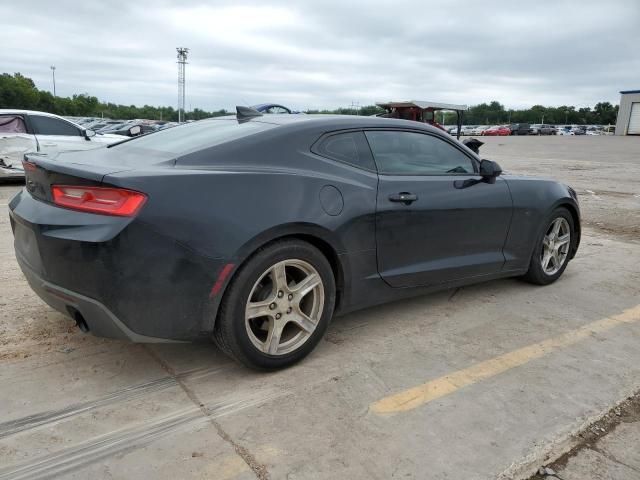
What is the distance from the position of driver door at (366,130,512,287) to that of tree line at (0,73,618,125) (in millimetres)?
50900

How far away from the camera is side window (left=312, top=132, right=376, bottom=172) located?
10.8ft

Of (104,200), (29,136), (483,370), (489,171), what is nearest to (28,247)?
(104,200)

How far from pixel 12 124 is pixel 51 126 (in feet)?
2.14

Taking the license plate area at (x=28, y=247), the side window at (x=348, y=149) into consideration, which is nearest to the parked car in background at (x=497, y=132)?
the side window at (x=348, y=149)

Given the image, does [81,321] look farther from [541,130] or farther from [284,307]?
[541,130]

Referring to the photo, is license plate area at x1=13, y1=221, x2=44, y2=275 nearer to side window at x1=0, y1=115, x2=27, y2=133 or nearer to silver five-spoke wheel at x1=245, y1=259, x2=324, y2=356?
silver five-spoke wheel at x1=245, y1=259, x2=324, y2=356

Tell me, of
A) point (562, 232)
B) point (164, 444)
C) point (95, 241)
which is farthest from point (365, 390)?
point (562, 232)

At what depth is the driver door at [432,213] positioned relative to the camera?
11.3 ft

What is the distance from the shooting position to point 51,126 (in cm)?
1041

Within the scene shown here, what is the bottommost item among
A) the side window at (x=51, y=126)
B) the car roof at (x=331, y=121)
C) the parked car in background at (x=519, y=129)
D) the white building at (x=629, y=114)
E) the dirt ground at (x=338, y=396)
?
the dirt ground at (x=338, y=396)

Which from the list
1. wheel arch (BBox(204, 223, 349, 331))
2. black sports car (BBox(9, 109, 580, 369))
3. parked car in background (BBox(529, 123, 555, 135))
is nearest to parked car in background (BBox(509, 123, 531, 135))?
parked car in background (BBox(529, 123, 555, 135))

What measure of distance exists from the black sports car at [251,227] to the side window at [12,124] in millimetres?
7874

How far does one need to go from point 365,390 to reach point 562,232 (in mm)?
2954

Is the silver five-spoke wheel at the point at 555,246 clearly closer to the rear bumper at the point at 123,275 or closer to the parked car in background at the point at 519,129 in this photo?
the rear bumper at the point at 123,275
